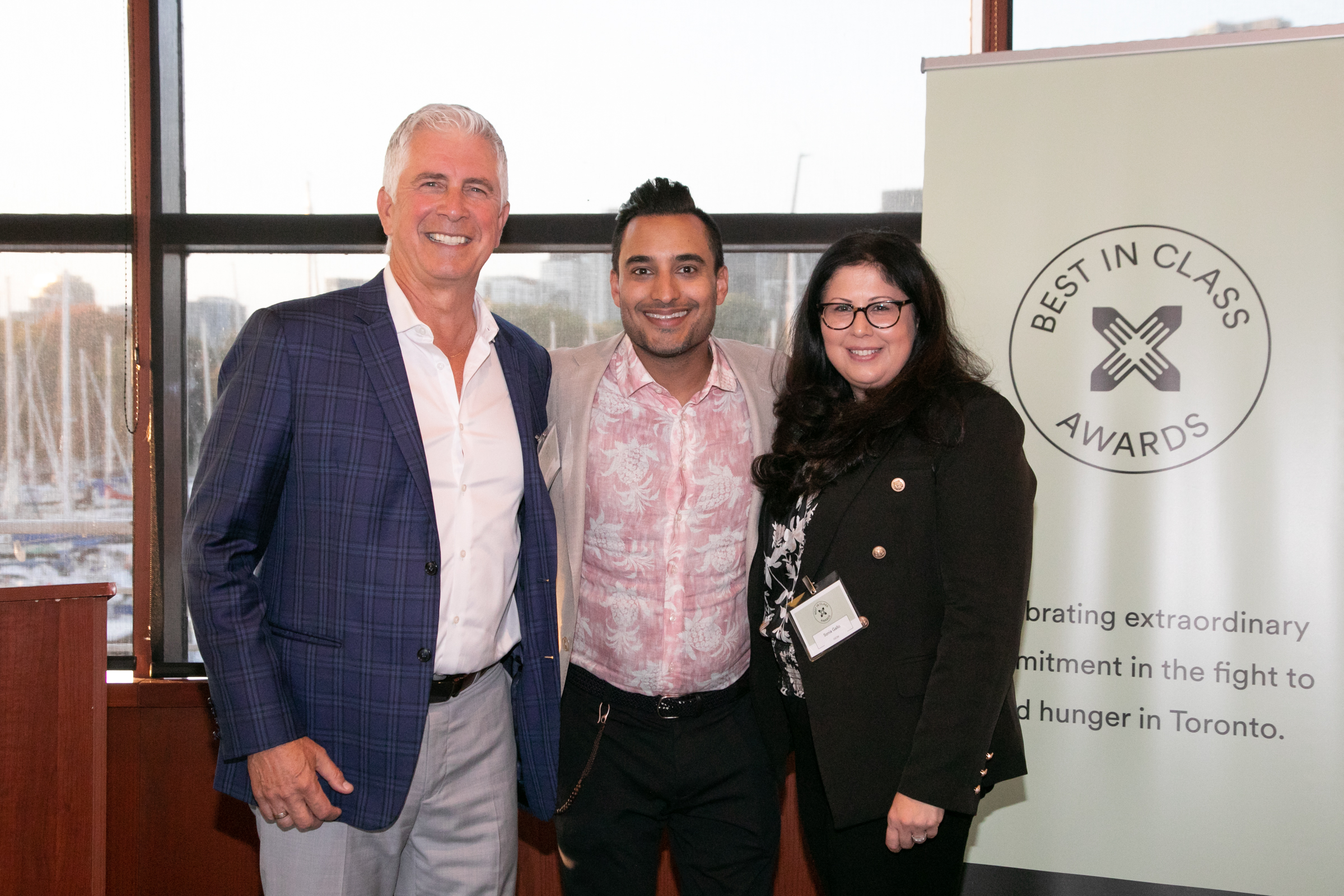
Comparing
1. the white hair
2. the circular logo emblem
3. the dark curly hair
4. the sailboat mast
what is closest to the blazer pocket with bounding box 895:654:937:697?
the dark curly hair

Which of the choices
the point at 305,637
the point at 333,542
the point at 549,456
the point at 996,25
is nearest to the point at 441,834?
the point at 305,637

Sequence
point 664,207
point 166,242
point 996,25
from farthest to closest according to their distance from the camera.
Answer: point 166,242 < point 996,25 < point 664,207

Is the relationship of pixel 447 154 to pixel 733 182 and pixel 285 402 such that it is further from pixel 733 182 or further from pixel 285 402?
pixel 733 182

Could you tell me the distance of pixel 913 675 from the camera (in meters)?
1.64

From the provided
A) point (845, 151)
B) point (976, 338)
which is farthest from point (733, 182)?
point (976, 338)

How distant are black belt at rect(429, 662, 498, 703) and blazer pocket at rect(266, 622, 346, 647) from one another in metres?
0.18

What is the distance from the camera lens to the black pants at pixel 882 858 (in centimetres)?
167

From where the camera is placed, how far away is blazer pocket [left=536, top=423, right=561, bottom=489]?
6.73 ft

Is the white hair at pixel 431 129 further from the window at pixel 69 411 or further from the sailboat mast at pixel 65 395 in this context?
the sailboat mast at pixel 65 395

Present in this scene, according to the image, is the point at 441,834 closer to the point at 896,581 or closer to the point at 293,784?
the point at 293,784

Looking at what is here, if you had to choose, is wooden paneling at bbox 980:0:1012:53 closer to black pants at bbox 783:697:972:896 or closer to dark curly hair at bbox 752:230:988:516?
dark curly hair at bbox 752:230:988:516

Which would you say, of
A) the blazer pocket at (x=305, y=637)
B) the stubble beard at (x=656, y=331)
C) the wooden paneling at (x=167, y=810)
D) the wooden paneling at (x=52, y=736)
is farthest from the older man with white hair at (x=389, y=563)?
the wooden paneling at (x=167, y=810)

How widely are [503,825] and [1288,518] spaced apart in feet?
6.65

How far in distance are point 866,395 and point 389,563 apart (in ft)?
3.17
